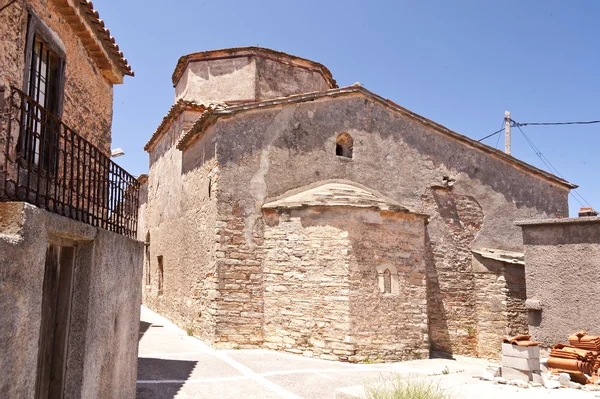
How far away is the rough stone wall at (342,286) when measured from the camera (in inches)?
392

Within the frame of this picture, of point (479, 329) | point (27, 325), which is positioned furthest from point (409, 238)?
point (27, 325)

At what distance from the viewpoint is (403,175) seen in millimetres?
13031

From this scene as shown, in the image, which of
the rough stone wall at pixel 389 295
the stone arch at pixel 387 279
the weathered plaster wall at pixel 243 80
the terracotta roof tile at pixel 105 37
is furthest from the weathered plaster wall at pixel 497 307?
the terracotta roof tile at pixel 105 37

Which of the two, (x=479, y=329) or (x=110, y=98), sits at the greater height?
(x=110, y=98)

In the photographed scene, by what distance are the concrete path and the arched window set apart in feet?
4.99

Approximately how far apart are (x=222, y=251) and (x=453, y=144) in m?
7.28

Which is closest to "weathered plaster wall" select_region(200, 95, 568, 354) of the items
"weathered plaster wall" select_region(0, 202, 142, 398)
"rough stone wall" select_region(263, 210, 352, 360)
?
"rough stone wall" select_region(263, 210, 352, 360)

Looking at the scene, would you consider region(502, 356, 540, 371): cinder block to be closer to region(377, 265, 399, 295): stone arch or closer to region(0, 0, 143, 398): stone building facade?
region(377, 265, 399, 295): stone arch

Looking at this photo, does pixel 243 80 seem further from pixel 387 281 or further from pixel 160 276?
pixel 387 281

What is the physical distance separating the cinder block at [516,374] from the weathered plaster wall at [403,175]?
5.13 meters

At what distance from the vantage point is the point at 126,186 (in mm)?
6062

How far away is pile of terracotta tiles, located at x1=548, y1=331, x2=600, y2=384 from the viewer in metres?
7.60

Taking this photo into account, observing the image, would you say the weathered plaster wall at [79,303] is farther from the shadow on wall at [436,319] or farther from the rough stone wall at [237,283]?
the shadow on wall at [436,319]

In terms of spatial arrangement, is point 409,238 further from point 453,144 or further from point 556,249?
point 453,144
